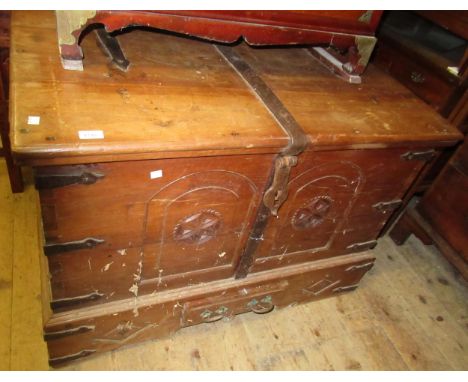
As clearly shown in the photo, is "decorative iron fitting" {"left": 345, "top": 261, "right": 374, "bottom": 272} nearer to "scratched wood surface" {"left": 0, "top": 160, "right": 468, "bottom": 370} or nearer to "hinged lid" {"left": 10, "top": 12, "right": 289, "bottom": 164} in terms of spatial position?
"scratched wood surface" {"left": 0, "top": 160, "right": 468, "bottom": 370}

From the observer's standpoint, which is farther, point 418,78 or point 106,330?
point 418,78

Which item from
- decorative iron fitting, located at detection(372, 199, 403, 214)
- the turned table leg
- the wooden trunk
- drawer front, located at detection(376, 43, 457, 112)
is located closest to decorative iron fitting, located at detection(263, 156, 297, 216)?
the wooden trunk

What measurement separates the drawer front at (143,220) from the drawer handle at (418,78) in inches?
48.2

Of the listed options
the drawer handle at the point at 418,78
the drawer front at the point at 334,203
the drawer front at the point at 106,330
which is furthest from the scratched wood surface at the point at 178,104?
the drawer front at the point at 106,330

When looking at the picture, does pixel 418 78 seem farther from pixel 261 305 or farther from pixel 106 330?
pixel 106 330

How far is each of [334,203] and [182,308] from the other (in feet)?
2.24

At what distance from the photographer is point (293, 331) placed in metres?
1.62

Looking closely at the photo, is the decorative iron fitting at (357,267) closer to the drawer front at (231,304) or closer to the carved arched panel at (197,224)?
the drawer front at (231,304)

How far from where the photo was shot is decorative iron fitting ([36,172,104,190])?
Result: 82 centimetres

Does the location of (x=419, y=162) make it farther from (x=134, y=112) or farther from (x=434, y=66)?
(x=134, y=112)

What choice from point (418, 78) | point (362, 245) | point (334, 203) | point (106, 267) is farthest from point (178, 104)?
point (418, 78)

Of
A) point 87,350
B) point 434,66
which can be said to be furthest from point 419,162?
point 87,350

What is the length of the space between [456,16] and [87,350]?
2.10 m

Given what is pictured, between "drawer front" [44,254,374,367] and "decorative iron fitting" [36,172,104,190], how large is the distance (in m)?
0.55
